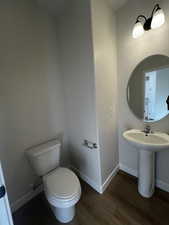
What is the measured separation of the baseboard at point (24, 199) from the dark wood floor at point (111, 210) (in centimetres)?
5

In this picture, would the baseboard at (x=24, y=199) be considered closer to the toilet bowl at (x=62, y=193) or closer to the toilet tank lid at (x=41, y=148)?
the toilet bowl at (x=62, y=193)

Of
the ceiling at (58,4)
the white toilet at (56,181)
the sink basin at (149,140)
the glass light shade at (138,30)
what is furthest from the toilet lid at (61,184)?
the ceiling at (58,4)

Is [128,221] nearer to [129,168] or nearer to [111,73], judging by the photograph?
[129,168]

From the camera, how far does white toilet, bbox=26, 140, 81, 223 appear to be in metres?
1.26

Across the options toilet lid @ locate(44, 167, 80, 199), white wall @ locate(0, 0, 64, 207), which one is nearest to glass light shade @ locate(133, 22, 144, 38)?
white wall @ locate(0, 0, 64, 207)

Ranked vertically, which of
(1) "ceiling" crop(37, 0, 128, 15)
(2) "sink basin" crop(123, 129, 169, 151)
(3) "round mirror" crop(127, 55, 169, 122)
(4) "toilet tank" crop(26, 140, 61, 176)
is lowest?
(4) "toilet tank" crop(26, 140, 61, 176)

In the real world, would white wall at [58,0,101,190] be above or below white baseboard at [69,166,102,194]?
above

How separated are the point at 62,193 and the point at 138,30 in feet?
6.59

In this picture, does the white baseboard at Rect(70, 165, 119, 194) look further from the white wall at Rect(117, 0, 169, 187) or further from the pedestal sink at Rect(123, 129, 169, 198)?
the pedestal sink at Rect(123, 129, 169, 198)

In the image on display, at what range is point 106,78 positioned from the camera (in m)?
1.70

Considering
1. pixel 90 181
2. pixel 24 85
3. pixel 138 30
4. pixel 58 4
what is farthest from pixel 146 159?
pixel 58 4

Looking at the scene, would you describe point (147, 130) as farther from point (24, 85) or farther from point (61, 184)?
point (24, 85)

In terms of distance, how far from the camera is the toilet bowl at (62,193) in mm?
1242

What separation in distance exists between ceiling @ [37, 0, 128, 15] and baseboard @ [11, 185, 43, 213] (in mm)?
2409
